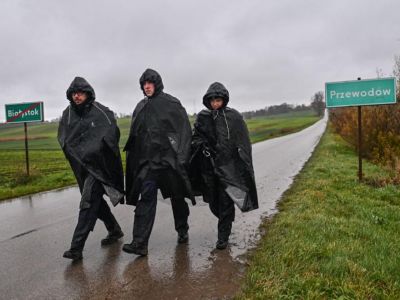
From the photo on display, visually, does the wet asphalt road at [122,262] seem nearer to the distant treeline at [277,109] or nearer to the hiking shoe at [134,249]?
the hiking shoe at [134,249]

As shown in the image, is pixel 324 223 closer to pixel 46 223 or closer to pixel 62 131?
pixel 62 131

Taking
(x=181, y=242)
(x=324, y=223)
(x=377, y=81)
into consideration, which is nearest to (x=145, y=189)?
(x=181, y=242)

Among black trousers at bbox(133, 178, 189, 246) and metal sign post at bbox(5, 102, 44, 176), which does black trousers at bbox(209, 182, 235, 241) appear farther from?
metal sign post at bbox(5, 102, 44, 176)

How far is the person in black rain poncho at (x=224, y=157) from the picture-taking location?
5.09 metres

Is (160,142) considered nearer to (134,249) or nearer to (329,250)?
(134,249)

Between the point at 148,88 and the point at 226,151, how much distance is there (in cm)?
123

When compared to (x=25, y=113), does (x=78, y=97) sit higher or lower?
lower

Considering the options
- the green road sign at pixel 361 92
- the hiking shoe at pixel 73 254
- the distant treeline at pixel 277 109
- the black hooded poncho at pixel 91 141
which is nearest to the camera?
the hiking shoe at pixel 73 254

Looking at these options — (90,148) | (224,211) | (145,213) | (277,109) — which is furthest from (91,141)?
(277,109)

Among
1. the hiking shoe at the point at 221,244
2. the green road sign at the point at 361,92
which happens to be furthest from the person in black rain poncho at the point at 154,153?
the green road sign at the point at 361,92

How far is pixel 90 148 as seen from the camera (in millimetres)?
4918

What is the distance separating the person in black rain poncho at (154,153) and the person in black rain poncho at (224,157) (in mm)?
322

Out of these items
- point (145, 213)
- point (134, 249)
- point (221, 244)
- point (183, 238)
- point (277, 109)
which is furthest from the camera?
point (277, 109)

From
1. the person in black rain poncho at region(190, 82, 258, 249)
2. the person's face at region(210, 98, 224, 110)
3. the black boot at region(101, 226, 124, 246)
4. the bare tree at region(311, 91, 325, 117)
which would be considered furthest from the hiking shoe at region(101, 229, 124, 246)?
the bare tree at region(311, 91, 325, 117)
